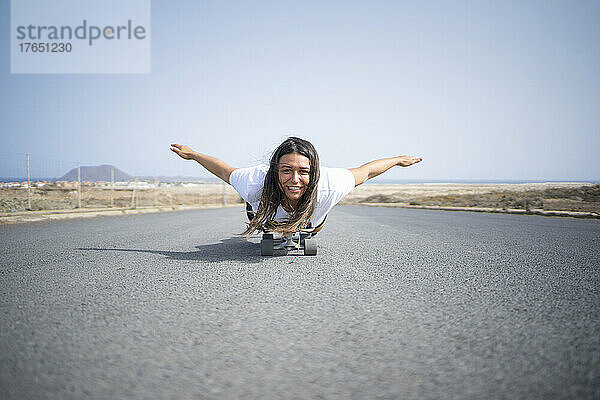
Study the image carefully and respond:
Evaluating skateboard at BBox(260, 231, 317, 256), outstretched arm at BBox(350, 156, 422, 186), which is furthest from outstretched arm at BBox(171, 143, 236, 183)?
outstretched arm at BBox(350, 156, 422, 186)

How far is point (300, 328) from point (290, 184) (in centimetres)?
218

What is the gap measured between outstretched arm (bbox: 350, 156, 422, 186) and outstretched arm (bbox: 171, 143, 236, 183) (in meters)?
1.63

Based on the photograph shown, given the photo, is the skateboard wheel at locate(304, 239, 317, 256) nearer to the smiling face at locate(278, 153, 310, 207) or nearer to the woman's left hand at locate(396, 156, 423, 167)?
the smiling face at locate(278, 153, 310, 207)

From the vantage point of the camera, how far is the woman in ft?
13.6

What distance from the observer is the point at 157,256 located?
14.8 feet

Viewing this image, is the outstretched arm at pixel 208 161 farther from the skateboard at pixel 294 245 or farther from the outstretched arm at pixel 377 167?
the outstretched arm at pixel 377 167

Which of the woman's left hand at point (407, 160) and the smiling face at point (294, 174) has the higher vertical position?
the woman's left hand at point (407, 160)

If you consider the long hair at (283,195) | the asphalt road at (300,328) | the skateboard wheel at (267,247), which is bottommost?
the asphalt road at (300,328)

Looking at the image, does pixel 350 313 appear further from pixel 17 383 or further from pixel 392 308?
pixel 17 383

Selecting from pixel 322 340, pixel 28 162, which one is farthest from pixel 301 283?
pixel 28 162

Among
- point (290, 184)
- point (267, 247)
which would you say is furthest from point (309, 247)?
point (290, 184)

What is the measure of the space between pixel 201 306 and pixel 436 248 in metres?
3.77

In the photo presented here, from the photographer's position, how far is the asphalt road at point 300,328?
1.53 metres

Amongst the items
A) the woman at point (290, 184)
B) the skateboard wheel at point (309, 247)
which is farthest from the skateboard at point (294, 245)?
the woman at point (290, 184)
